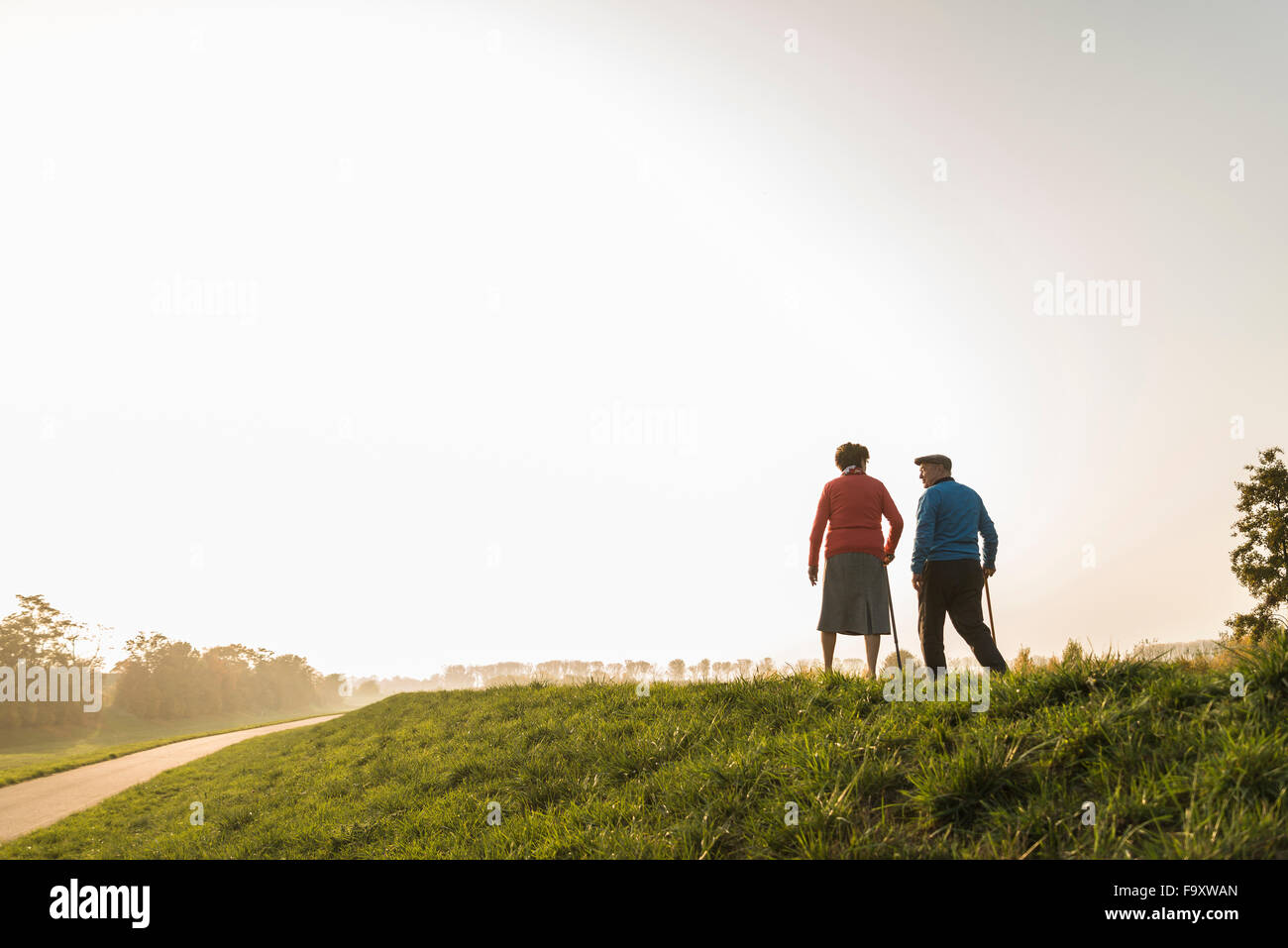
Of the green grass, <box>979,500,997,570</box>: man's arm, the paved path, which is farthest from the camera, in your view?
the green grass

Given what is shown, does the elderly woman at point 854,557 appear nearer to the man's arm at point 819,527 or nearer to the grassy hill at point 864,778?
the man's arm at point 819,527

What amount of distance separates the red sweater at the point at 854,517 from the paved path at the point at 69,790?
19362mm

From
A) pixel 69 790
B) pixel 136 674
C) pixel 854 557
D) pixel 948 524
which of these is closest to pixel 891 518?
pixel 854 557

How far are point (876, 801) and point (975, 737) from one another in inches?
37.2

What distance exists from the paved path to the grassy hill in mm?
12653

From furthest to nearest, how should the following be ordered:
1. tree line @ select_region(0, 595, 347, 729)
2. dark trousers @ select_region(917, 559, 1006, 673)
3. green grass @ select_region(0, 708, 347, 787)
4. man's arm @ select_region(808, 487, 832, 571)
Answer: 1. tree line @ select_region(0, 595, 347, 729)
2. green grass @ select_region(0, 708, 347, 787)
3. man's arm @ select_region(808, 487, 832, 571)
4. dark trousers @ select_region(917, 559, 1006, 673)

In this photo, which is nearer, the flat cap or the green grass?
the flat cap

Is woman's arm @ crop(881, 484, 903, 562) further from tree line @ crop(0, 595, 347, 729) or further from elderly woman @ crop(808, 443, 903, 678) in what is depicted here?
tree line @ crop(0, 595, 347, 729)

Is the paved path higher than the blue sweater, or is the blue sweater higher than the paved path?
the blue sweater

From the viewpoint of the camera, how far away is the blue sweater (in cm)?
768

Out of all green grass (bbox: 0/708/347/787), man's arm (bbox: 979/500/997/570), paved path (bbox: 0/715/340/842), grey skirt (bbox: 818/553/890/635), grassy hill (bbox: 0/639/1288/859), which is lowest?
green grass (bbox: 0/708/347/787)

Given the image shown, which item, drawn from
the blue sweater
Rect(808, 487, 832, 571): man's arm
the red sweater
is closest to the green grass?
Rect(808, 487, 832, 571): man's arm
